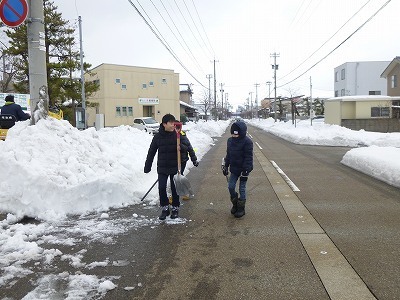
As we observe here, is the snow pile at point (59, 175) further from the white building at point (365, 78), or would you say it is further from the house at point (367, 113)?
the white building at point (365, 78)

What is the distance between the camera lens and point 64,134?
286 inches

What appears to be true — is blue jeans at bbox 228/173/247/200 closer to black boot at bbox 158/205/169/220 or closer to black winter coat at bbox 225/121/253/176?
black winter coat at bbox 225/121/253/176

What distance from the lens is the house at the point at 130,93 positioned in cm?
4700

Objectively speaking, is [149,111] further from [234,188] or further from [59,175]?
[234,188]

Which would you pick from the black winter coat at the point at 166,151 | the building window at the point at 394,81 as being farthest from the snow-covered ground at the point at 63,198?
the building window at the point at 394,81

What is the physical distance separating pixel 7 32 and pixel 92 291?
2488 centimetres

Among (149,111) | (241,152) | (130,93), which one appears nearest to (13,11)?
(241,152)

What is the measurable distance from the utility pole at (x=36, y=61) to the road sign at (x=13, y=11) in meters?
0.84

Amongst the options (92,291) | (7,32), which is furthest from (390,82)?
(92,291)

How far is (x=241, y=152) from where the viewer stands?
591 centimetres

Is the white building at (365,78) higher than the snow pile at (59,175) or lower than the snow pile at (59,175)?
higher

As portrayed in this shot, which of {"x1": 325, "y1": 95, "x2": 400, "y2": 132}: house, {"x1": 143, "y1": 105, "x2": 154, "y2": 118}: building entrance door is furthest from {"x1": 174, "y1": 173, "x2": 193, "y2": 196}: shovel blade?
{"x1": 143, "y1": 105, "x2": 154, "y2": 118}: building entrance door

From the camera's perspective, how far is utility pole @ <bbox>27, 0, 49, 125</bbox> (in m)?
7.32

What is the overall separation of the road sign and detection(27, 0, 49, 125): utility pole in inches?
33.0
